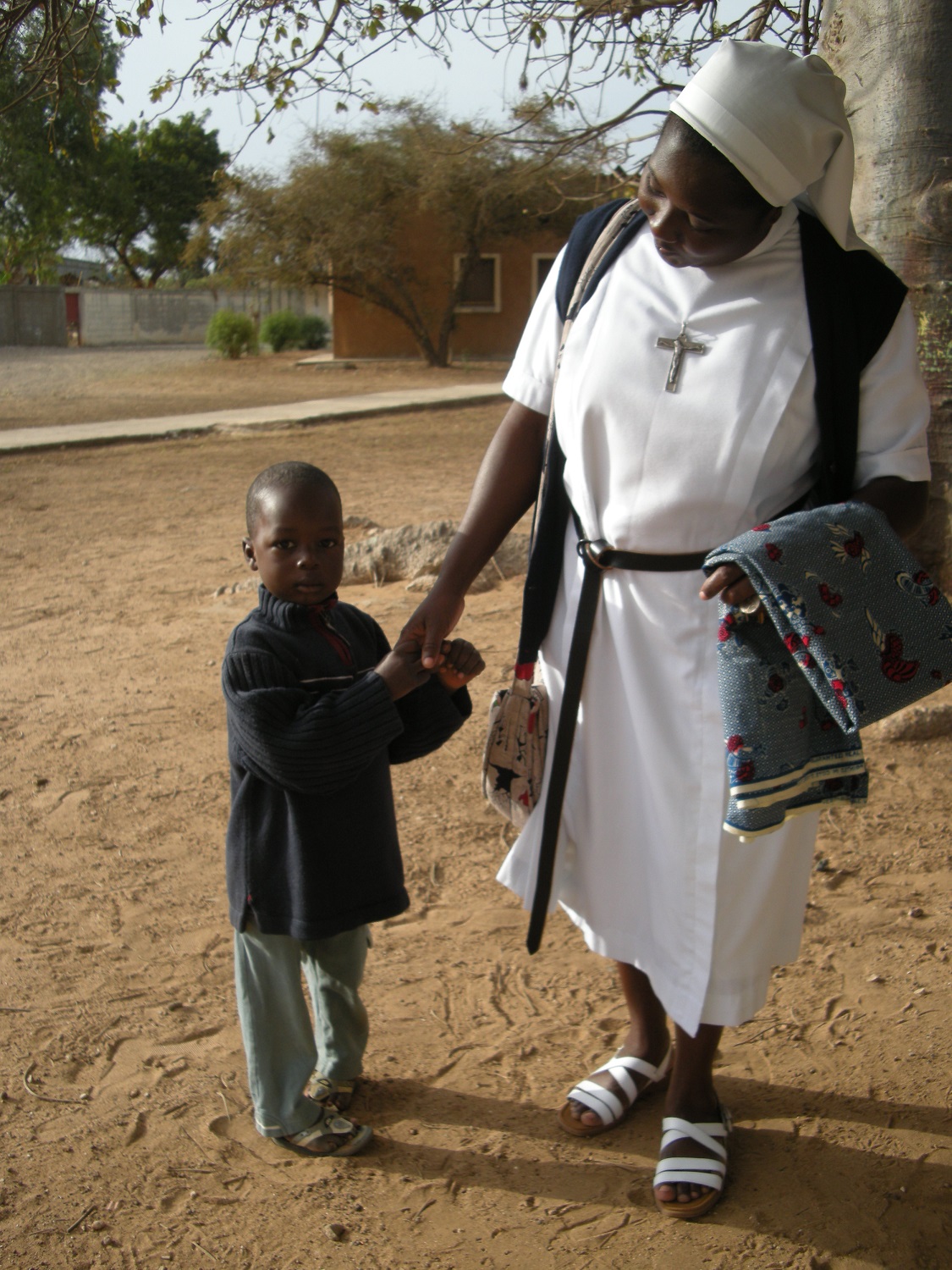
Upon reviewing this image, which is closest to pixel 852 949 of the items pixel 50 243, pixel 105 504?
pixel 105 504

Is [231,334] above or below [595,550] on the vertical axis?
above

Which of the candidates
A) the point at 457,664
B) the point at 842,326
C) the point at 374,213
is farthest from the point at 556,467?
the point at 374,213

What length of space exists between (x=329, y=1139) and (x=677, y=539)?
1316 millimetres

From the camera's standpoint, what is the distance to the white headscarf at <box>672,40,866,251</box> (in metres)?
1.70

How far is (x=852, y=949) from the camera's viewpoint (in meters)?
2.93

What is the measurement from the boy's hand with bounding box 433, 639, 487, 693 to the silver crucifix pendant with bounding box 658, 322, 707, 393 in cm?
57

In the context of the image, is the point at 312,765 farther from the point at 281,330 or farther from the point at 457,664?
the point at 281,330

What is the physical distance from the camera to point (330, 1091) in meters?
2.35

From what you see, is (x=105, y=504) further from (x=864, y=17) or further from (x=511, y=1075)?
(x=511, y=1075)

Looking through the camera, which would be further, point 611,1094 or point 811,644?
point 611,1094

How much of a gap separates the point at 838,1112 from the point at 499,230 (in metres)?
22.8

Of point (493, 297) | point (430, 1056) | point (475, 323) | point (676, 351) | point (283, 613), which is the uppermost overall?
point (493, 297)

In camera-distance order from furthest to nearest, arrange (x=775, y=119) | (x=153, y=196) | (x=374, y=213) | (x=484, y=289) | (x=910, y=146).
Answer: (x=153, y=196) → (x=484, y=289) → (x=374, y=213) → (x=910, y=146) → (x=775, y=119)

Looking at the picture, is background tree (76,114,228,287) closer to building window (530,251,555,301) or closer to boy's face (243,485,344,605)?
building window (530,251,555,301)
